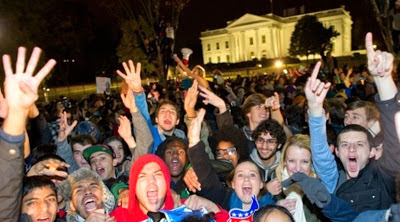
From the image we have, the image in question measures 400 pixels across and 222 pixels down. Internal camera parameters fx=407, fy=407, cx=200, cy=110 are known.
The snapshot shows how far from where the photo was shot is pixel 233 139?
4777mm

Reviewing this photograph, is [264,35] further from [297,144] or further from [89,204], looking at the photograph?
[89,204]

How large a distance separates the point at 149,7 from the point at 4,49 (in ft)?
26.8

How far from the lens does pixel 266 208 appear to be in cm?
279

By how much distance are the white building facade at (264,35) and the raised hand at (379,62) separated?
106 metres

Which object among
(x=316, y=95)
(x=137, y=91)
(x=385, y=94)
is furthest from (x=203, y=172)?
(x=137, y=91)

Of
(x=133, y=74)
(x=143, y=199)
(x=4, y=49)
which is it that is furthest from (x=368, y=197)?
(x=4, y=49)

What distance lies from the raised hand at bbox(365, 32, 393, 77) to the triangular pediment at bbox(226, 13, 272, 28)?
361 ft

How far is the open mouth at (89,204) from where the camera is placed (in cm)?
348

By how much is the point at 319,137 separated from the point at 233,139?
5.13ft

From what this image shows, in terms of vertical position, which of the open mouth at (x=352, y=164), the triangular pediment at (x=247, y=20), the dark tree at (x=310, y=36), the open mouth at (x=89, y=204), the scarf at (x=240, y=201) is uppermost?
the triangular pediment at (x=247, y=20)

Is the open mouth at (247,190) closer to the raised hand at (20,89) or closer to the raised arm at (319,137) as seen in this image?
the raised arm at (319,137)

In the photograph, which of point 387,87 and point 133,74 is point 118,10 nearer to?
point 133,74

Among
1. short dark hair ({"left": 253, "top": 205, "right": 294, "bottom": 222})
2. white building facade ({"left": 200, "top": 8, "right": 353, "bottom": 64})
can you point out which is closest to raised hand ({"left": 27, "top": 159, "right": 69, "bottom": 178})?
short dark hair ({"left": 253, "top": 205, "right": 294, "bottom": 222})

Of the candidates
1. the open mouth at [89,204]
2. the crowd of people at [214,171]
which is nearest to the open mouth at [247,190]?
the crowd of people at [214,171]
